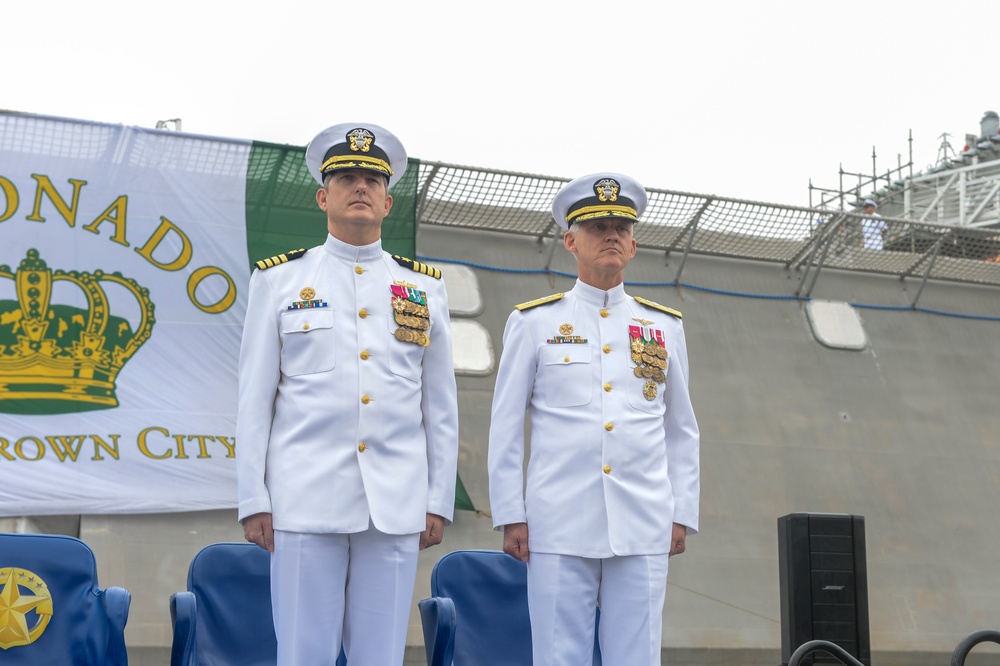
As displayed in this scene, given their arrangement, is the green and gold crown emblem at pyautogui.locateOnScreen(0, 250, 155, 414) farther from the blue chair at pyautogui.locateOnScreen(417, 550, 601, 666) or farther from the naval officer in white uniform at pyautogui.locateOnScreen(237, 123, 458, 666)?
the naval officer in white uniform at pyautogui.locateOnScreen(237, 123, 458, 666)

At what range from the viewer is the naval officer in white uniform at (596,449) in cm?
309

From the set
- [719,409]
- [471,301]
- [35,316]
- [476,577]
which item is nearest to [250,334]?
[476,577]

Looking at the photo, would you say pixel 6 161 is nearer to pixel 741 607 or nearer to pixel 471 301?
pixel 471 301

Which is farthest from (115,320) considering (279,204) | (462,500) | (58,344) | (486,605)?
(486,605)

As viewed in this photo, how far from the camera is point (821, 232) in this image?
7.91 m

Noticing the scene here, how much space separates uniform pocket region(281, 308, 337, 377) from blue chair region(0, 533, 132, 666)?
74cm

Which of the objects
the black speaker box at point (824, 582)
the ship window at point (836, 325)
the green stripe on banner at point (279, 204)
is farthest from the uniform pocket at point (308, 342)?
the ship window at point (836, 325)

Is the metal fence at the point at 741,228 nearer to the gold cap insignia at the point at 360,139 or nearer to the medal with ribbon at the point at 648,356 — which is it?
the medal with ribbon at the point at 648,356

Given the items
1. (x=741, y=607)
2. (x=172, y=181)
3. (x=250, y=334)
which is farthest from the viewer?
(x=741, y=607)

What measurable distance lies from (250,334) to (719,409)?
4880mm

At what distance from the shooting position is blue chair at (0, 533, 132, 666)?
9.64 ft

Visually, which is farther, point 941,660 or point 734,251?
point 734,251

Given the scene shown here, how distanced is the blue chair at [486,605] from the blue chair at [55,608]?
3.16 feet

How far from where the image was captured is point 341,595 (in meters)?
2.71
